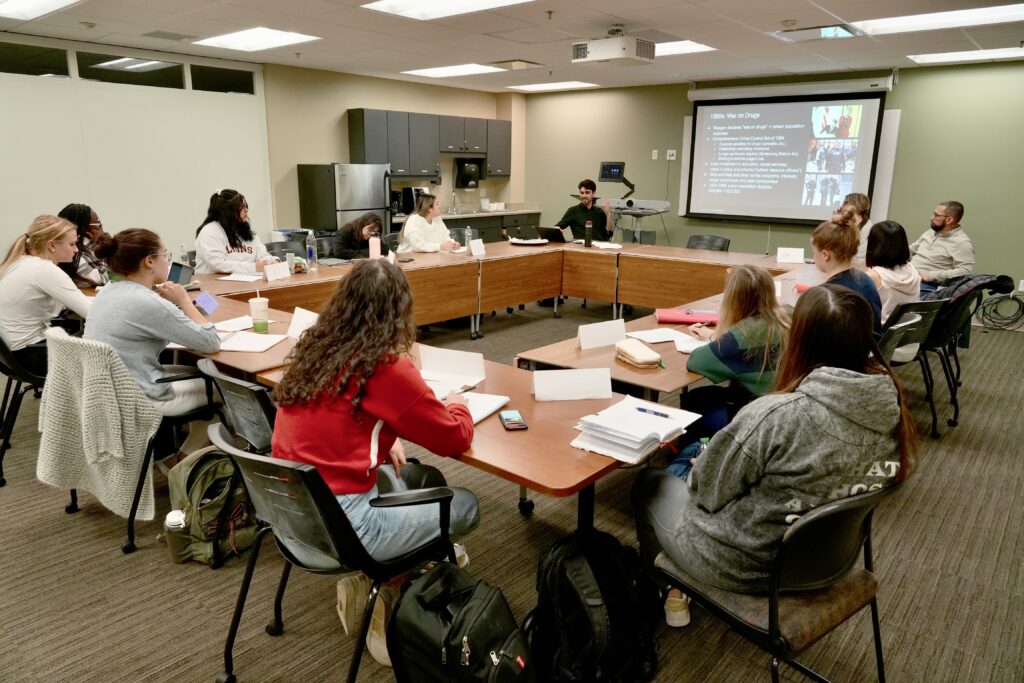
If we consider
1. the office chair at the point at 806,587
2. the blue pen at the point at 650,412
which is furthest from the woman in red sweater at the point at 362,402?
the office chair at the point at 806,587

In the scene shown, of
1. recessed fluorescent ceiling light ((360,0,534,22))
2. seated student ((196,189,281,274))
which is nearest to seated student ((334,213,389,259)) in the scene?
seated student ((196,189,281,274))

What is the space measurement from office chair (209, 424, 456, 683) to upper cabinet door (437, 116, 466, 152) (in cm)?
743

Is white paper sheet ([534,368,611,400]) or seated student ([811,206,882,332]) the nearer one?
white paper sheet ([534,368,611,400])

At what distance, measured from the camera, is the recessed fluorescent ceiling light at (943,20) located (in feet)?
14.3

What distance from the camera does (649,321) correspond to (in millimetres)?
3551

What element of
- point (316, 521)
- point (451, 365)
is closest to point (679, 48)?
point (451, 365)

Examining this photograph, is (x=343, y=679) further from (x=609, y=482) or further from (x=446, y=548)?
(x=609, y=482)

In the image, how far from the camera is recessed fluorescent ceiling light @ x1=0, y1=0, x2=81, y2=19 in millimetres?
4469

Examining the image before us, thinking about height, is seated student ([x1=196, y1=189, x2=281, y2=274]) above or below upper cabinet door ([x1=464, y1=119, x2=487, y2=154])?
below

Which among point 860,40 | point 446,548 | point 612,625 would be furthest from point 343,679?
point 860,40

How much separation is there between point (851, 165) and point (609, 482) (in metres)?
5.85

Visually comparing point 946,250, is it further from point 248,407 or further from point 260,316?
point 248,407

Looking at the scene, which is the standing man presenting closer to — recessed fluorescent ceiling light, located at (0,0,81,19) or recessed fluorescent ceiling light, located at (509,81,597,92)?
recessed fluorescent ceiling light, located at (509,81,597,92)

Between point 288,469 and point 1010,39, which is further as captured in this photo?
point 1010,39
